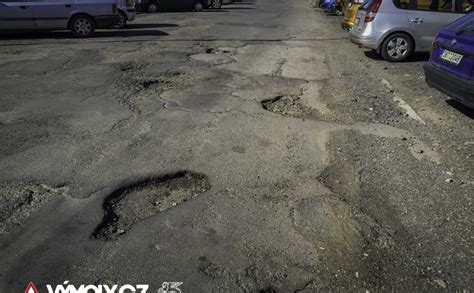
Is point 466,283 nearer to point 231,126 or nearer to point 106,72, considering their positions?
point 231,126

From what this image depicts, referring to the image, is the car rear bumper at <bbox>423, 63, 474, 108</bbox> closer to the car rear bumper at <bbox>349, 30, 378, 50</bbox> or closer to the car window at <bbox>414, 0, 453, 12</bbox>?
the car rear bumper at <bbox>349, 30, 378, 50</bbox>

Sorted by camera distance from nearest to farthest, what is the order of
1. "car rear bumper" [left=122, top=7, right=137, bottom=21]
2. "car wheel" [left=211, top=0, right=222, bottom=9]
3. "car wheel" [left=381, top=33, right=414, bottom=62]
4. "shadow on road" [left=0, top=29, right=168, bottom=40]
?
"car wheel" [left=381, top=33, right=414, bottom=62] < "shadow on road" [left=0, top=29, right=168, bottom=40] < "car rear bumper" [left=122, top=7, right=137, bottom=21] < "car wheel" [left=211, top=0, right=222, bottom=9]

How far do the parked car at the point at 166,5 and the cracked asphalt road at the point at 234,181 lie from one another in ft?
49.1

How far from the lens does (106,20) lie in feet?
42.0

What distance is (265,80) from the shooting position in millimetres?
7855

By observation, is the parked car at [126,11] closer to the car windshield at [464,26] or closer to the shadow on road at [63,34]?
the shadow on road at [63,34]

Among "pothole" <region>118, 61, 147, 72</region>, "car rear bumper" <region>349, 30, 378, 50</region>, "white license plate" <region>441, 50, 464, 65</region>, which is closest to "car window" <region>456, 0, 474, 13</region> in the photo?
"car rear bumper" <region>349, 30, 378, 50</region>

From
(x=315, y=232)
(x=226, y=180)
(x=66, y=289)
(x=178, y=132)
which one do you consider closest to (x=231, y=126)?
(x=178, y=132)

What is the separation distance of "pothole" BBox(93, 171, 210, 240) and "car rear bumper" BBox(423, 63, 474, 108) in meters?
3.70

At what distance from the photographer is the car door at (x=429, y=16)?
29.8ft

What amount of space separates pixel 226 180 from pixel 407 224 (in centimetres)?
176

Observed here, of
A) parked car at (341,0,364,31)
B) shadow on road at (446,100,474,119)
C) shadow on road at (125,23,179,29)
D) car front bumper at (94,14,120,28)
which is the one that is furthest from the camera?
shadow on road at (125,23,179,29)

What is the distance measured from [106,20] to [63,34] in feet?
5.25

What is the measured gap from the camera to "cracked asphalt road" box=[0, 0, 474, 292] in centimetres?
293
